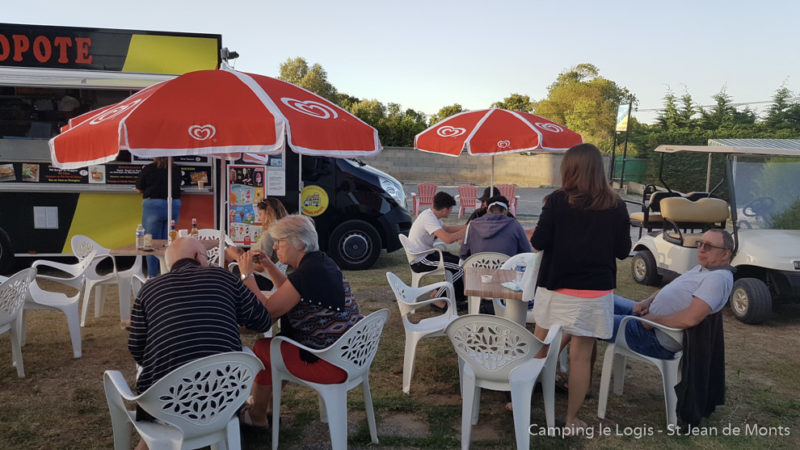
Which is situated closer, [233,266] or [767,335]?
[233,266]

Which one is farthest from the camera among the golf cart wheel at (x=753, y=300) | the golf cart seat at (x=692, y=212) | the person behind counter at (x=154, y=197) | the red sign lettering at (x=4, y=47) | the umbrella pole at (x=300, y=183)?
the umbrella pole at (x=300, y=183)

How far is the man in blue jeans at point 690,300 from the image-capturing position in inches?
137

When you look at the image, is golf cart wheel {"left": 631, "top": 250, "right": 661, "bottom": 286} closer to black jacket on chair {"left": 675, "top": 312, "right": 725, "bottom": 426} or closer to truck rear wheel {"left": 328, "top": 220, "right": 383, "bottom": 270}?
truck rear wheel {"left": 328, "top": 220, "right": 383, "bottom": 270}

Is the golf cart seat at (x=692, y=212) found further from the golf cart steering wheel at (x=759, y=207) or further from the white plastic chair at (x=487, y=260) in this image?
the white plastic chair at (x=487, y=260)

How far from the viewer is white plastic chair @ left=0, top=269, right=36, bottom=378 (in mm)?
4012

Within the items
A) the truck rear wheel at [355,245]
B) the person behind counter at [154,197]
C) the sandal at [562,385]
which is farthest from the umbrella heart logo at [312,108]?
the truck rear wheel at [355,245]

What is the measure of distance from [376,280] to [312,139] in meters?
4.42

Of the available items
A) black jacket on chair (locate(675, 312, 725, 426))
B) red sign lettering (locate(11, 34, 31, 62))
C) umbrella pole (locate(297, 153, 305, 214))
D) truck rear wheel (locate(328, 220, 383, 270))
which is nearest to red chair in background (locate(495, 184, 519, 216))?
truck rear wheel (locate(328, 220, 383, 270))

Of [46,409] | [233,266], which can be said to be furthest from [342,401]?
[233,266]

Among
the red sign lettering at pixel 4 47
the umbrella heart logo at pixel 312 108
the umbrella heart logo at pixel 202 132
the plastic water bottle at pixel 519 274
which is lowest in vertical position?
the plastic water bottle at pixel 519 274

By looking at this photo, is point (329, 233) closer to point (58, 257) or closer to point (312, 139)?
point (58, 257)

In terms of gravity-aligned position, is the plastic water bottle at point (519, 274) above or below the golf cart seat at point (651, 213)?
below

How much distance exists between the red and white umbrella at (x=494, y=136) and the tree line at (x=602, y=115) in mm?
19016

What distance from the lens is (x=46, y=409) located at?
149 inches
